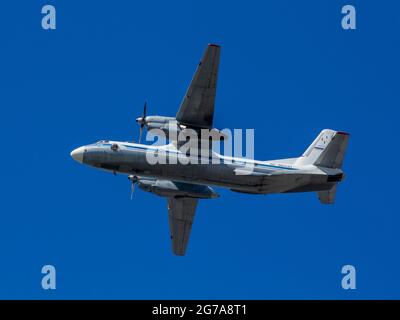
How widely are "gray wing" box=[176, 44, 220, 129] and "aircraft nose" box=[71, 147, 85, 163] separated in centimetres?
559

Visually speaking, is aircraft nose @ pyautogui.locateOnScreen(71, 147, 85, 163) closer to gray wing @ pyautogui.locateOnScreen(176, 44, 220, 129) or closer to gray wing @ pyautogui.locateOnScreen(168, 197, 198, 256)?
gray wing @ pyautogui.locateOnScreen(176, 44, 220, 129)

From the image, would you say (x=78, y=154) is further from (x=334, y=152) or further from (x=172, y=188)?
(x=334, y=152)

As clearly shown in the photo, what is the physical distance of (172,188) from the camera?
166ft

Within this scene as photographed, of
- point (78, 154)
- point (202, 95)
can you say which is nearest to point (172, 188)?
point (78, 154)

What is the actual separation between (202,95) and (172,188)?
6957 mm

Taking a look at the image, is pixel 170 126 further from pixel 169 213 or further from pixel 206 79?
pixel 169 213

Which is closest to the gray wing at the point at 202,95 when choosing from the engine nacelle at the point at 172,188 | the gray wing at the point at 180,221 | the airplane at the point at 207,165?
the airplane at the point at 207,165

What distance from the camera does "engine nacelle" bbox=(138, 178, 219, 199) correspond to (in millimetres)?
50250

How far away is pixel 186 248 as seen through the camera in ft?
173

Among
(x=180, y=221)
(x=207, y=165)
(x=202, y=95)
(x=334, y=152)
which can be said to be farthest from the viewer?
(x=180, y=221)
